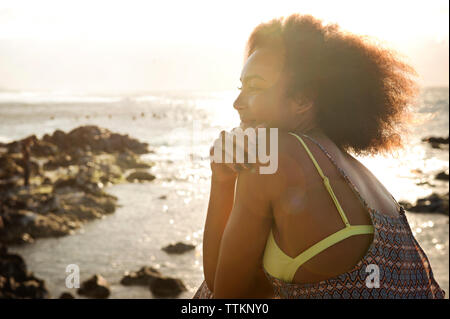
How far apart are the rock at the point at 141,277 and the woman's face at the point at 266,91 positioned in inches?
406

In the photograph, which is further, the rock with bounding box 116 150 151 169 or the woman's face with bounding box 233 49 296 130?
the rock with bounding box 116 150 151 169

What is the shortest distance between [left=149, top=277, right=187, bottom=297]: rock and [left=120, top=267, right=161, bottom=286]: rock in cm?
17

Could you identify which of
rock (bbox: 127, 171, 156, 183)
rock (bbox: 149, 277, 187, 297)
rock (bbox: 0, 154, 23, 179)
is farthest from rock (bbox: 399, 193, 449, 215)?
rock (bbox: 0, 154, 23, 179)

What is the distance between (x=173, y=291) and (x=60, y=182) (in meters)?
11.2

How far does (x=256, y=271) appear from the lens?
1654mm

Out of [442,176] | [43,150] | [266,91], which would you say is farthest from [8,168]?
[266,91]

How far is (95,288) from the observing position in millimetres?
11141

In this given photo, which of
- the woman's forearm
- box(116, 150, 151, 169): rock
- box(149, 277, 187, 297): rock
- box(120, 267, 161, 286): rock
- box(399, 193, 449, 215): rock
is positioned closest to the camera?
the woman's forearm

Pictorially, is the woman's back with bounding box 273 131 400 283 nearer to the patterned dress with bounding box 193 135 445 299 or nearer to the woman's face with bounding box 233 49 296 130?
the patterned dress with bounding box 193 135 445 299

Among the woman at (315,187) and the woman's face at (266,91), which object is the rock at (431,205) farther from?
the woman's face at (266,91)

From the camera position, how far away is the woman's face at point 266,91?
1814 millimetres

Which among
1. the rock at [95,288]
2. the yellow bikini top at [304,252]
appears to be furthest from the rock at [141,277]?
the yellow bikini top at [304,252]

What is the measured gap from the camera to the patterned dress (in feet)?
4.98

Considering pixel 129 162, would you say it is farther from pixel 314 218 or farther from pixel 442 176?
pixel 314 218
